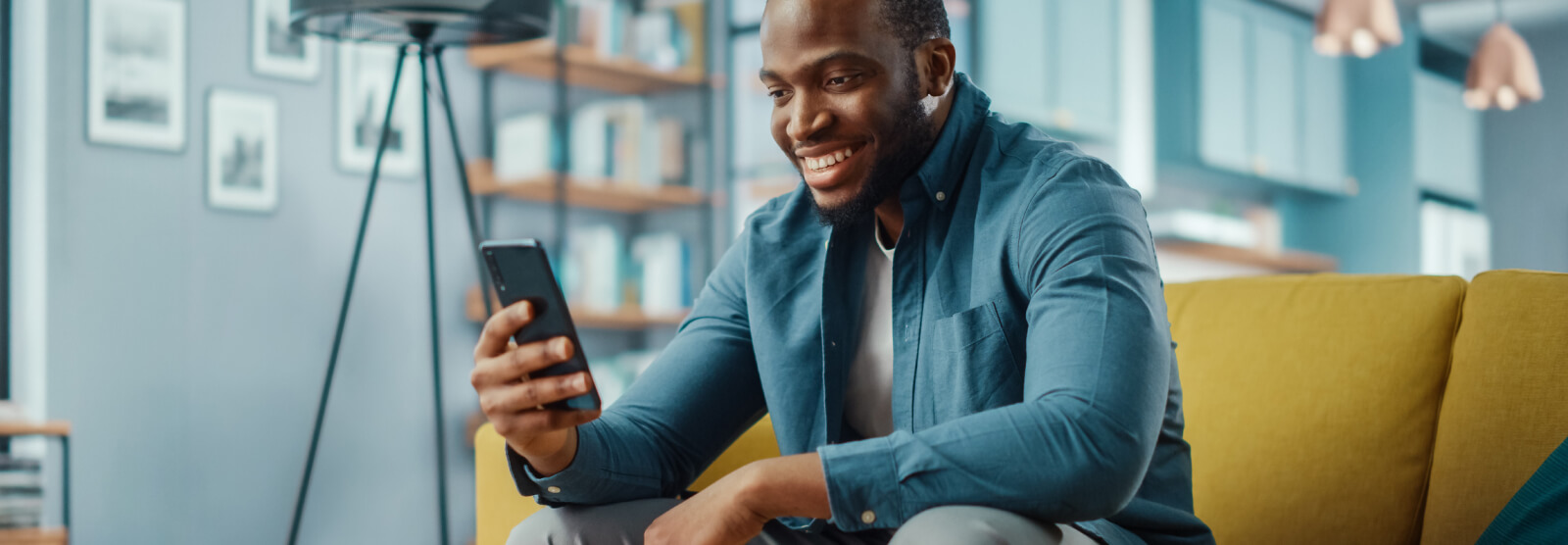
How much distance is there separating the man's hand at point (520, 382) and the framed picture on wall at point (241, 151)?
218cm

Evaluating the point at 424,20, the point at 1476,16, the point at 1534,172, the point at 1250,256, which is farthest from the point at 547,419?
the point at 1534,172

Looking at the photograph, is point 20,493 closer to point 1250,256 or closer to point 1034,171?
point 1034,171

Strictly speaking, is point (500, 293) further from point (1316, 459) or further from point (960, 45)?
point (960, 45)

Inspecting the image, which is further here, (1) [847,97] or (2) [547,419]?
(1) [847,97]

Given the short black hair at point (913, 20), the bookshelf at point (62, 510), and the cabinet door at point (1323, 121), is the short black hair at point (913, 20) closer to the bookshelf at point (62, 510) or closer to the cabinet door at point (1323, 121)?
the bookshelf at point (62, 510)

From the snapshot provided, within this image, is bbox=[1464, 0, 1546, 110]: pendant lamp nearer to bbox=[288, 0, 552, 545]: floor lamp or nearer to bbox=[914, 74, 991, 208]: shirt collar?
bbox=[288, 0, 552, 545]: floor lamp

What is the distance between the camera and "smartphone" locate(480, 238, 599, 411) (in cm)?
96

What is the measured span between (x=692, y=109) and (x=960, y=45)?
1019 mm

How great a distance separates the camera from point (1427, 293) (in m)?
1.38

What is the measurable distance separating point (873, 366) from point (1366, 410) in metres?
0.59

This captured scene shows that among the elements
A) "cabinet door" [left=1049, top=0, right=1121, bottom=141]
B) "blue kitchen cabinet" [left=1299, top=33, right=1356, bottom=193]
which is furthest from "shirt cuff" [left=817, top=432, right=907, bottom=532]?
"blue kitchen cabinet" [left=1299, top=33, right=1356, bottom=193]

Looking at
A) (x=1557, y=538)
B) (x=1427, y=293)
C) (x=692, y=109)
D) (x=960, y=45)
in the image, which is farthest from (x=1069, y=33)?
(x=1557, y=538)

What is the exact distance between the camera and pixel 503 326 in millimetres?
1001

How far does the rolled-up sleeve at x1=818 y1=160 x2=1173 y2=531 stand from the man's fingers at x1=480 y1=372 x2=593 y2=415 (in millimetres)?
227
